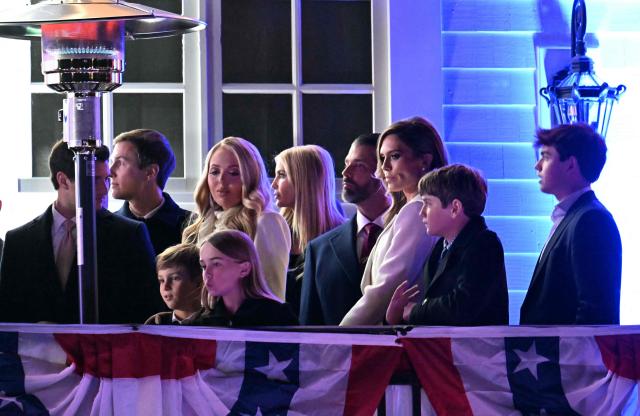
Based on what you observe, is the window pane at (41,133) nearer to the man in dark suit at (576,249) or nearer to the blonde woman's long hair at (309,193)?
the blonde woman's long hair at (309,193)

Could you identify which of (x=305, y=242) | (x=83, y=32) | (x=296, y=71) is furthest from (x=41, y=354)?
(x=296, y=71)

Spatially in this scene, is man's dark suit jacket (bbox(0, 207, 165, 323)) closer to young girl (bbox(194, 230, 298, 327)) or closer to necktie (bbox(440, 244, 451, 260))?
young girl (bbox(194, 230, 298, 327))

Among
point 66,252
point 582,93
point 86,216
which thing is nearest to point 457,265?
point 86,216

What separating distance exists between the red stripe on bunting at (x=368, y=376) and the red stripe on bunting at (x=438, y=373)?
0.05m

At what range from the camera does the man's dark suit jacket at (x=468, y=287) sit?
161 inches

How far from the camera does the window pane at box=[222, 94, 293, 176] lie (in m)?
6.81

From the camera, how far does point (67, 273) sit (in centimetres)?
454

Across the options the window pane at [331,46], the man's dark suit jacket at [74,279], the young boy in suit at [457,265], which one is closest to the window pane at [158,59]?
the window pane at [331,46]

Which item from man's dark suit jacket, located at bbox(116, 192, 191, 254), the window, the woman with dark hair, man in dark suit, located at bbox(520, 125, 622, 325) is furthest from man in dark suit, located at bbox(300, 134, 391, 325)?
the window

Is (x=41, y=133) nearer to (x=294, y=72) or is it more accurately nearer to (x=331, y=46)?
(x=294, y=72)

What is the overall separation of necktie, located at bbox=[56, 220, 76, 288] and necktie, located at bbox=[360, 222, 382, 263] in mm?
1131

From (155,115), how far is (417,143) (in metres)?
2.32

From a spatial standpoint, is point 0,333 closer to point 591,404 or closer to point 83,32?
point 83,32

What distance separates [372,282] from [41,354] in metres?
1.51
